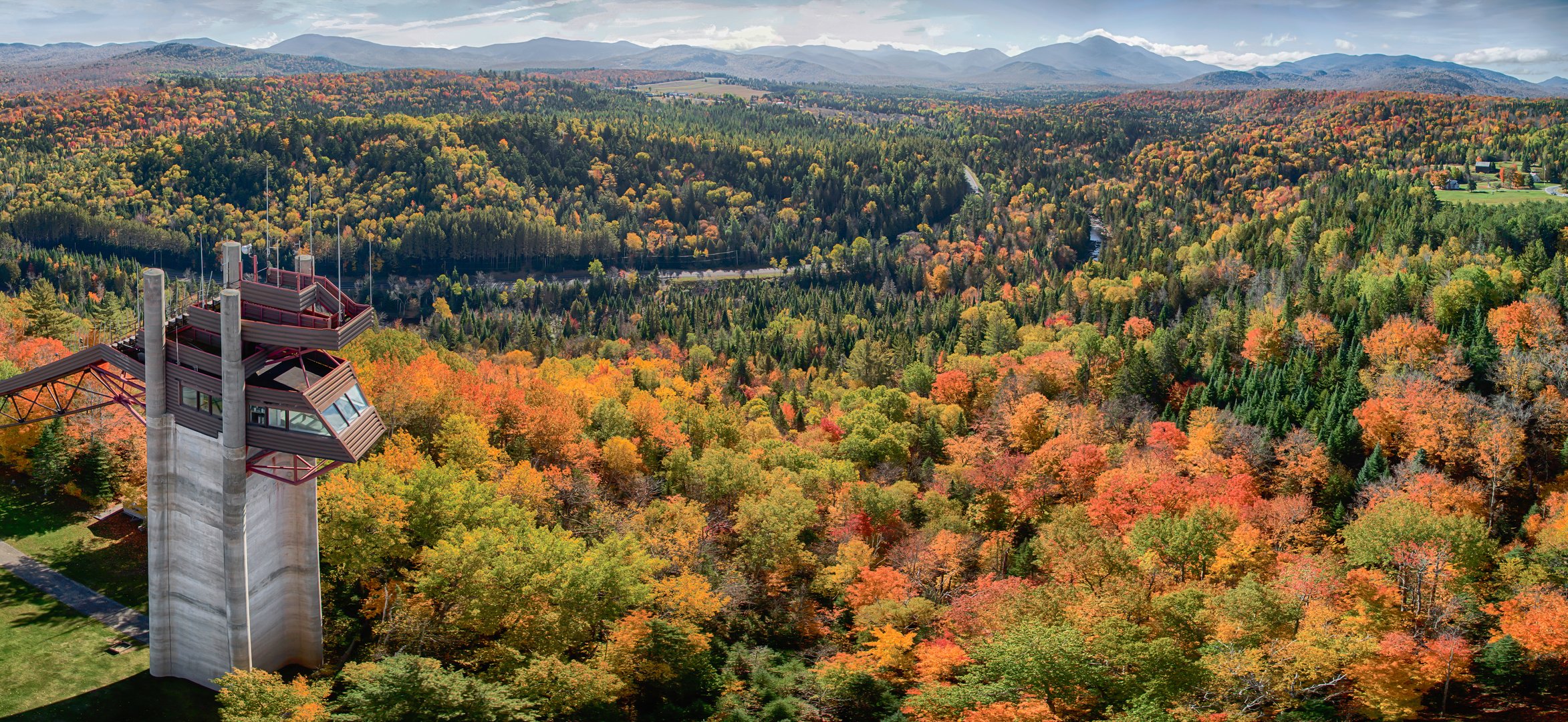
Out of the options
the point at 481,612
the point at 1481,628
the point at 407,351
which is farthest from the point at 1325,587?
the point at 407,351

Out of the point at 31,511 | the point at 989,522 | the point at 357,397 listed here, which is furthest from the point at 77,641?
the point at 989,522

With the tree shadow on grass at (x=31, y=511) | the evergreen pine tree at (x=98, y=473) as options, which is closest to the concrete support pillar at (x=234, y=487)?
the tree shadow on grass at (x=31, y=511)

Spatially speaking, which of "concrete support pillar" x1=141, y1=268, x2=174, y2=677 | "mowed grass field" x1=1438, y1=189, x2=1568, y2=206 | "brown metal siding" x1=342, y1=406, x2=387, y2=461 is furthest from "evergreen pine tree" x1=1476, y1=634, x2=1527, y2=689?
"mowed grass field" x1=1438, y1=189, x2=1568, y2=206

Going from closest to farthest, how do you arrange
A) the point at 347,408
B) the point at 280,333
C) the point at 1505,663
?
the point at 280,333
the point at 347,408
the point at 1505,663

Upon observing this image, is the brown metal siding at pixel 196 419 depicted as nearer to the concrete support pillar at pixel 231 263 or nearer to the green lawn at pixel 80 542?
the concrete support pillar at pixel 231 263

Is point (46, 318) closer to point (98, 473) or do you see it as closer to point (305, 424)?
point (98, 473)
